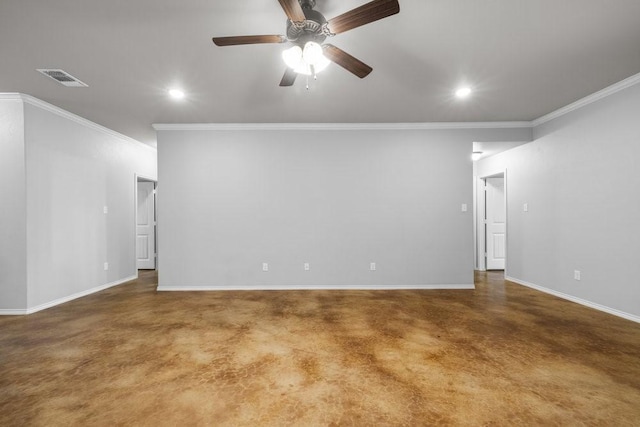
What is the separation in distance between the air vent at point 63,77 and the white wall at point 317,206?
148 centimetres

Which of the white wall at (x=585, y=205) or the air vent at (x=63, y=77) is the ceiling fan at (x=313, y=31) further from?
the white wall at (x=585, y=205)

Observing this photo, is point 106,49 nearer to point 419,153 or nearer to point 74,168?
point 74,168

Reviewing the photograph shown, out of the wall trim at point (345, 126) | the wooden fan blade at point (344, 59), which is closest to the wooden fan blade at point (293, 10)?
the wooden fan blade at point (344, 59)

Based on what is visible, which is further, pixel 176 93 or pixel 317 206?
pixel 317 206

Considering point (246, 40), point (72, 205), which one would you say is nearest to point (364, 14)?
point (246, 40)

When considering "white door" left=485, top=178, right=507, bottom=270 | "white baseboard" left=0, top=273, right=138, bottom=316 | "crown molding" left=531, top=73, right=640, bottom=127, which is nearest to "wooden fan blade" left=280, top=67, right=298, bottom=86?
"crown molding" left=531, top=73, right=640, bottom=127

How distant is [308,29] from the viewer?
1859 millimetres

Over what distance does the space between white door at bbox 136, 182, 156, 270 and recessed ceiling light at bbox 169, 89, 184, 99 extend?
137 inches

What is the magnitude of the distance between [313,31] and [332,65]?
3.26ft

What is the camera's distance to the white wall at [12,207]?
3.50 meters

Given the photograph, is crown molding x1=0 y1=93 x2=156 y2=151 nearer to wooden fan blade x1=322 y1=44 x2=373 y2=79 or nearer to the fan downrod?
the fan downrod

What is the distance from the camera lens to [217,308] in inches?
147

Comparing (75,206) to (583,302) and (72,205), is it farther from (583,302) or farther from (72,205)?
(583,302)

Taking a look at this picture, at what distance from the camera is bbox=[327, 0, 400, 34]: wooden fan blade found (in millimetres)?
1574
